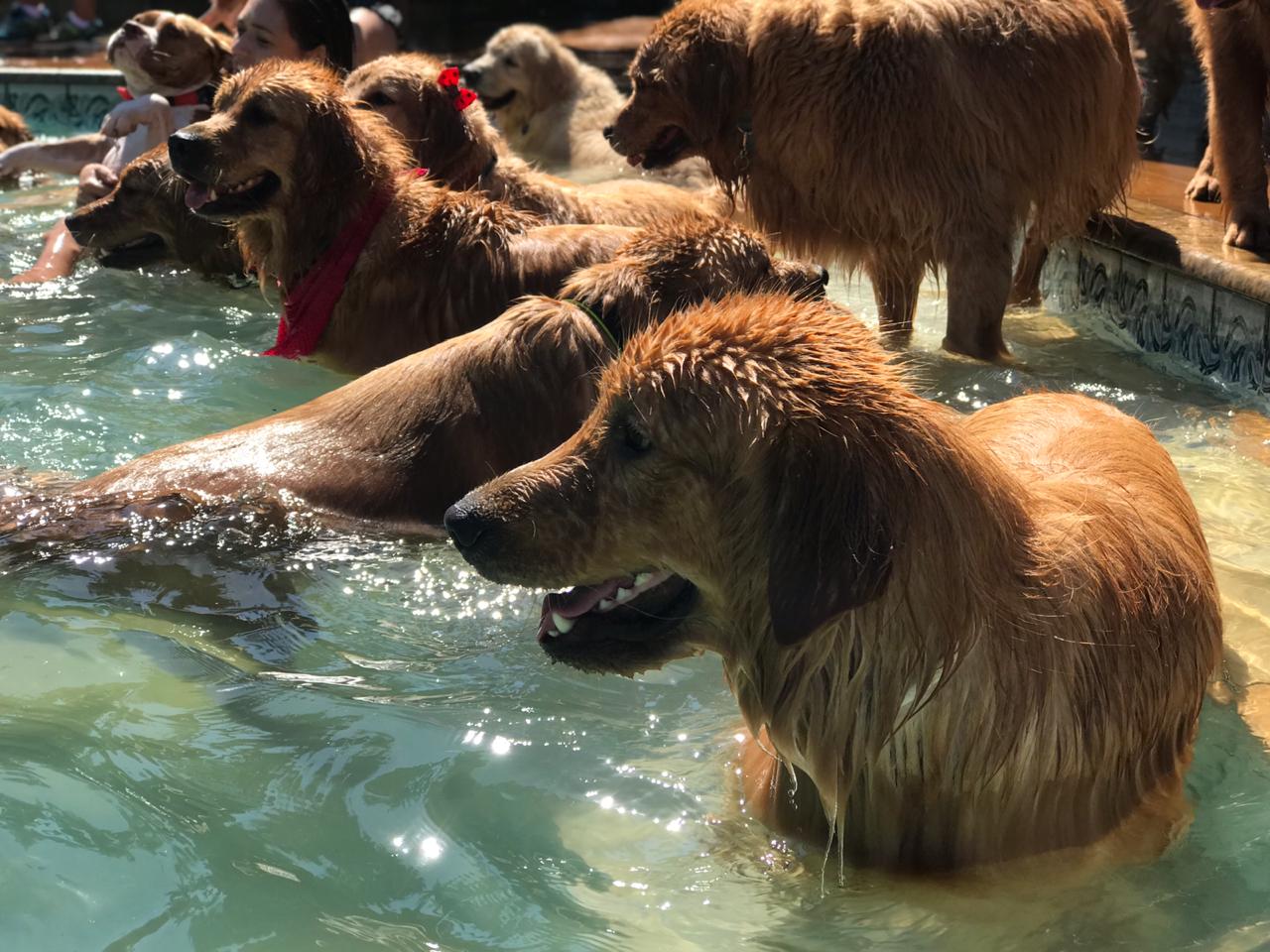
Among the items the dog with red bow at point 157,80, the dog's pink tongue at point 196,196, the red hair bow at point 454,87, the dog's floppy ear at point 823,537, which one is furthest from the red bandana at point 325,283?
the dog's floppy ear at point 823,537

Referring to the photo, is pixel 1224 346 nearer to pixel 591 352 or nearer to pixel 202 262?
pixel 591 352

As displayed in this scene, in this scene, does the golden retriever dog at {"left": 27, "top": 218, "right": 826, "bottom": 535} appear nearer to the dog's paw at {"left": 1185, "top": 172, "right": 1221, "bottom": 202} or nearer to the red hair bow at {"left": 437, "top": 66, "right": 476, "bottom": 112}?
the red hair bow at {"left": 437, "top": 66, "right": 476, "bottom": 112}

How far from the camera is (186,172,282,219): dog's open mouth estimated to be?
22.8 ft

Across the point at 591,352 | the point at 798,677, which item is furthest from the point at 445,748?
the point at 591,352

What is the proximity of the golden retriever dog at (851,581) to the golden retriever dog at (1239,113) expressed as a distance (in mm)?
4669

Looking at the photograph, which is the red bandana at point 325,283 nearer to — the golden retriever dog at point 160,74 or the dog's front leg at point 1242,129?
the golden retriever dog at point 160,74

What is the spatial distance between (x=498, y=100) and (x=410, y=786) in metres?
11.7

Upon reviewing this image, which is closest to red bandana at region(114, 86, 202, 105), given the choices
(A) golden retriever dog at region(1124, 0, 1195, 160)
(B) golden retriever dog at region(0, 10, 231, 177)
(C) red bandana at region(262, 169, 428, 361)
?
(B) golden retriever dog at region(0, 10, 231, 177)

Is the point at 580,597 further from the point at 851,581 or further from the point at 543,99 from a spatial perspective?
the point at 543,99

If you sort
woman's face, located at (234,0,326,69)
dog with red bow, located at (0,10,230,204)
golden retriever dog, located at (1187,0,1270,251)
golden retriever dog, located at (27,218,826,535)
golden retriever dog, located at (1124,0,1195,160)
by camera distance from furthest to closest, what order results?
golden retriever dog, located at (1124,0,1195,160) → dog with red bow, located at (0,10,230,204) → woman's face, located at (234,0,326,69) → golden retriever dog, located at (1187,0,1270,251) → golden retriever dog, located at (27,218,826,535)

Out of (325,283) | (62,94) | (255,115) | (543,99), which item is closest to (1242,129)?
(325,283)

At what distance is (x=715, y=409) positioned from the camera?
10.2 feet

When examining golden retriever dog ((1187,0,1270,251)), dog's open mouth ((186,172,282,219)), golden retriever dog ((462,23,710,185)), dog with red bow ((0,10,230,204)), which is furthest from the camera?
golden retriever dog ((462,23,710,185))

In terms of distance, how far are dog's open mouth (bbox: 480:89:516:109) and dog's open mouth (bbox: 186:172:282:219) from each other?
308 inches
